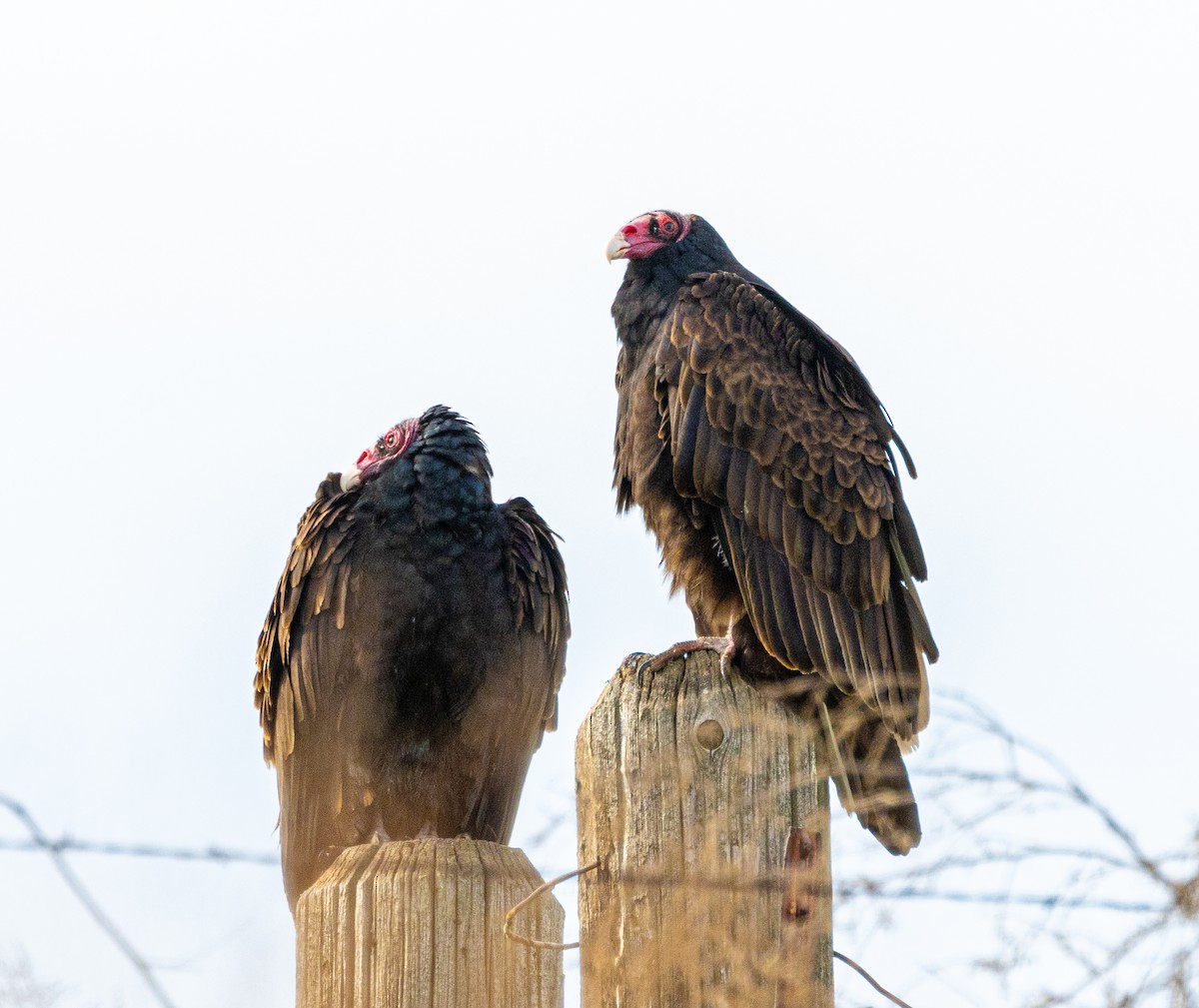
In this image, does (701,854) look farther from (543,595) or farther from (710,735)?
(543,595)

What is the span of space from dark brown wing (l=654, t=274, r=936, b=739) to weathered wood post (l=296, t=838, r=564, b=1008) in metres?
1.14

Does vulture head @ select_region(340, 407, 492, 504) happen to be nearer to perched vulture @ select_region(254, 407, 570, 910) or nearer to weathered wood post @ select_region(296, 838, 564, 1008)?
perched vulture @ select_region(254, 407, 570, 910)

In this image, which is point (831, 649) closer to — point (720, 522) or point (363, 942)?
point (720, 522)

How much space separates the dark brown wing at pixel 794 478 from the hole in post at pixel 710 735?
1139mm

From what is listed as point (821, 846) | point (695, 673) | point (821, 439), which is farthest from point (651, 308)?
point (821, 846)

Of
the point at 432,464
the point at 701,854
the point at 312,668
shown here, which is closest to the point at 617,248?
the point at 432,464

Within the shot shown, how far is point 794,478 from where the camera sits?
3.56 meters

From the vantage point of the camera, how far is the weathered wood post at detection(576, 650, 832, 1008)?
185 cm

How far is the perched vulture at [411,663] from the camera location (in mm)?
4254

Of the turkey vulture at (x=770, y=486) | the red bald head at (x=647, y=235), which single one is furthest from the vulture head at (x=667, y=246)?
the turkey vulture at (x=770, y=486)

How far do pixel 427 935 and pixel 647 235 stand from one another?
8.01 feet

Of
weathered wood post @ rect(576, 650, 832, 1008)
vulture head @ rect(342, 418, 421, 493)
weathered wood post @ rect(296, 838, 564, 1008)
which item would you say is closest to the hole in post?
weathered wood post @ rect(576, 650, 832, 1008)

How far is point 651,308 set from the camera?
3.95m

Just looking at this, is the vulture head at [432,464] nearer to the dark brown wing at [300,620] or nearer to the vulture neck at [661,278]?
the dark brown wing at [300,620]
